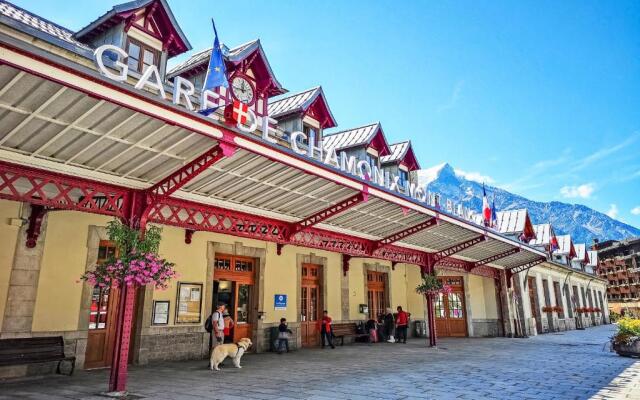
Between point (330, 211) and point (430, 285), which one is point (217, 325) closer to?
point (330, 211)

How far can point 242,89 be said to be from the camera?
1116cm

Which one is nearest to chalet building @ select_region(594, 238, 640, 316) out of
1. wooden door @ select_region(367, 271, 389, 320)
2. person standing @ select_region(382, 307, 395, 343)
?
wooden door @ select_region(367, 271, 389, 320)

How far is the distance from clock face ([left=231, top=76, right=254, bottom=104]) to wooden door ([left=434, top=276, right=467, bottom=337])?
14018 millimetres

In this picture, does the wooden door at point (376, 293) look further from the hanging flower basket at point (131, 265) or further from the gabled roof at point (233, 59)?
the hanging flower basket at point (131, 265)

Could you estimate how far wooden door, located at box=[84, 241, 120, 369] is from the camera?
923cm

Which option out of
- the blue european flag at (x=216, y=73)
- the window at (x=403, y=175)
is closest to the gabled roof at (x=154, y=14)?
the blue european flag at (x=216, y=73)

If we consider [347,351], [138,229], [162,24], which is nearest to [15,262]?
[138,229]

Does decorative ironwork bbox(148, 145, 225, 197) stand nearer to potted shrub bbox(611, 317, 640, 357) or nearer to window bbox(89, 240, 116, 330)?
window bbox(89, 240, 116, 330)

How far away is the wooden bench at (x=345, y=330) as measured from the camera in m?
15.3

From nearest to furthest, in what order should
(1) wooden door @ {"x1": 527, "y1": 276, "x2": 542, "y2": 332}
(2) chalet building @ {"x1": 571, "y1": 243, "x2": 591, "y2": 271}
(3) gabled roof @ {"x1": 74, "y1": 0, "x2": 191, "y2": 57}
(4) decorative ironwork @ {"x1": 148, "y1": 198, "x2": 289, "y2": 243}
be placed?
(4) decorative ironwork @ {"x1": 148, "y1": 198, "x2": 289, "y2": 243}, (3) gabled roof @ {"x1": 74, "y1": 0, "x2": 191, "y2": 57}, (1) wooden door @ {"x1": 527, "y1": 276, "x2": 542, "y2": 332}, (2) chalet building @ {"x1": 571, "y1": 243, "x2": 591, "y2": 271}

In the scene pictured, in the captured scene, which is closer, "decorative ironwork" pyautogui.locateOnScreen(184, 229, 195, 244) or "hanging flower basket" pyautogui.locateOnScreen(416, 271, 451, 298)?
"decorative ironwork" pyautogui.locateOnScreen(184, 229, 195, 244)

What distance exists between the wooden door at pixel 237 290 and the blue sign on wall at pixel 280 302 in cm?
77

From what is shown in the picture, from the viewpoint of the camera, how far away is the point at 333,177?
28.5 ft

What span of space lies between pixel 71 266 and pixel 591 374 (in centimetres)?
1131
